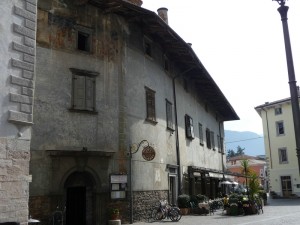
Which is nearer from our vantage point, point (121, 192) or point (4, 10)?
point (4, 10)

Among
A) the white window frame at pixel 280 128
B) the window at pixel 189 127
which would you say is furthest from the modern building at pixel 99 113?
the white window frame at pixel 280 128

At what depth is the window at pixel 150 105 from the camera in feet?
61.6

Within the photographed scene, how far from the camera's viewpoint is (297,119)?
557 centimetres

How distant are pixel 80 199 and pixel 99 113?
12.1ft

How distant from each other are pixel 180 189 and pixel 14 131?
549 inches

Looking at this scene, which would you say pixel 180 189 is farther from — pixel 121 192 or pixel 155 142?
pixel 121 192

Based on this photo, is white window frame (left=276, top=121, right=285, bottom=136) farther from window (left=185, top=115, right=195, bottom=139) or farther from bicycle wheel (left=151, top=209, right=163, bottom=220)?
bicycle wheel (left=151, top=209, right=163, bottom=220)

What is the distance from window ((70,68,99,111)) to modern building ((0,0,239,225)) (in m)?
0.04

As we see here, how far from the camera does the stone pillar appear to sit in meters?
9.02

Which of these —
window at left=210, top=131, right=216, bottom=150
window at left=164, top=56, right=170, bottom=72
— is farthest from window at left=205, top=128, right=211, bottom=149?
window at left=164, top=56, right=170, bottom=72

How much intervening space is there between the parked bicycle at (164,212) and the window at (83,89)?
5.77 m

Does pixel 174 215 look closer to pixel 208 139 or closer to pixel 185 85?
pixel 185 85

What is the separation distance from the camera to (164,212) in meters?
17.5

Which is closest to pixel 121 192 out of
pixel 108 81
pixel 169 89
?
pixel 108 81
